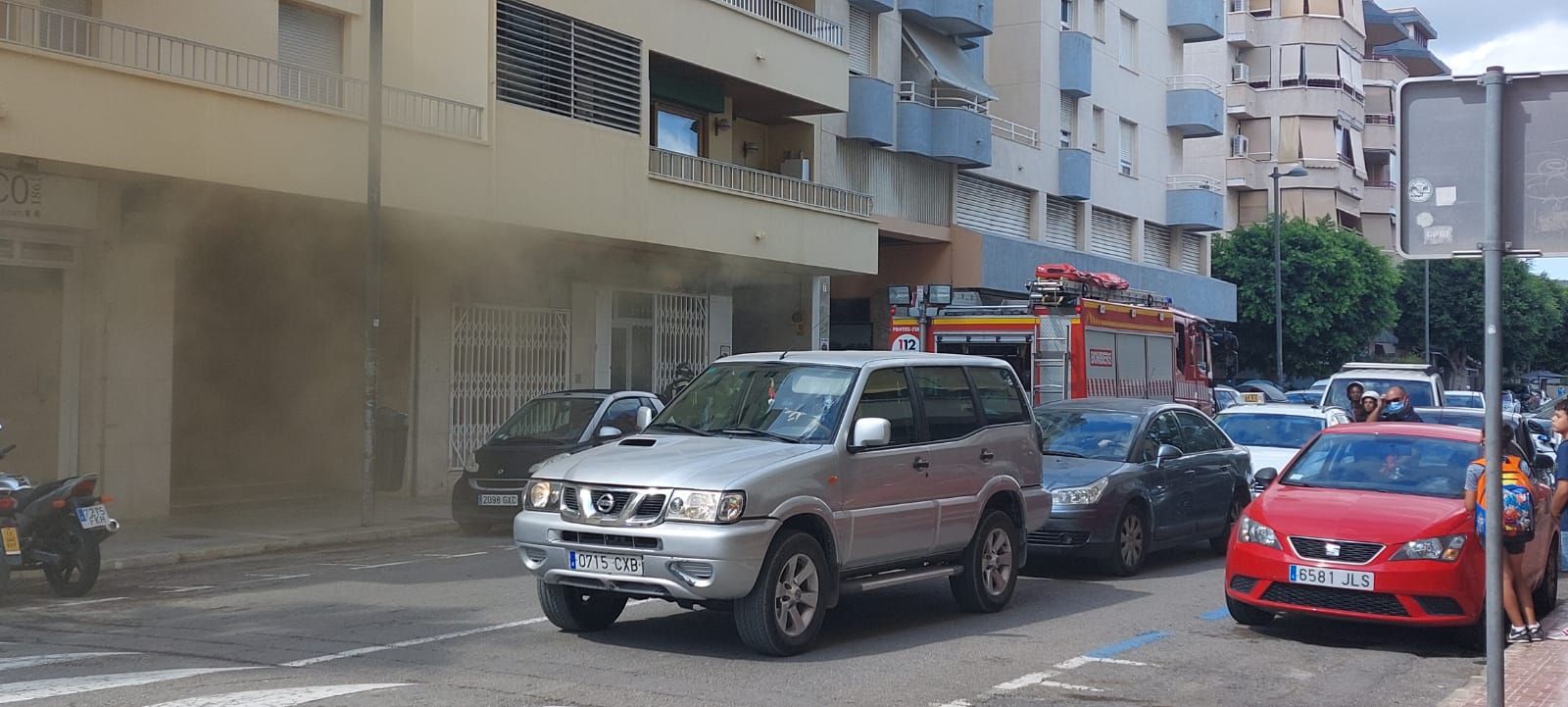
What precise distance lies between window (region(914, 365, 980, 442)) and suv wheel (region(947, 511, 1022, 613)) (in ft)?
2.32

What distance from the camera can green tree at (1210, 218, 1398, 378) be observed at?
1994 inches

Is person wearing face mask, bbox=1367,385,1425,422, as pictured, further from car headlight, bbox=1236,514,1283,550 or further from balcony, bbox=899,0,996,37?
balcony, bbox=899,0,996,37

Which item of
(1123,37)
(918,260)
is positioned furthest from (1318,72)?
(918,260)

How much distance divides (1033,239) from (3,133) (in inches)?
1011

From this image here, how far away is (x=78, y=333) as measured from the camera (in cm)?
1614

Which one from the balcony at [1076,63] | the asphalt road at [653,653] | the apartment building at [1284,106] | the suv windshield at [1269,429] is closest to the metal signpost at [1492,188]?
the asphalt road at [653,653]

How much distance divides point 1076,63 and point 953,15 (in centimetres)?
631

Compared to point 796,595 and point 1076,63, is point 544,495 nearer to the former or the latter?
point 796,595

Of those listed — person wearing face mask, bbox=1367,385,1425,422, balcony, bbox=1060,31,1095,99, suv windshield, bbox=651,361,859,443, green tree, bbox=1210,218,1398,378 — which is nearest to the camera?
suv windshield, bbox=651,361,859,443

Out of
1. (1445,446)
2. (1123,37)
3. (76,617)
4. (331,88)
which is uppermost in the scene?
(1123,37)

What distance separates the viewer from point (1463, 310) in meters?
65.1

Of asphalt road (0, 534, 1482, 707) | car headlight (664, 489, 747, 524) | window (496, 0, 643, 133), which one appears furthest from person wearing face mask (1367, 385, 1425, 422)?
window (496, 0, 643, 133)

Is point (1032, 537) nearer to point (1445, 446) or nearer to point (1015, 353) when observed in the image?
point (1445, 446)

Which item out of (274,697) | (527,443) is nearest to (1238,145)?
(527,443)
